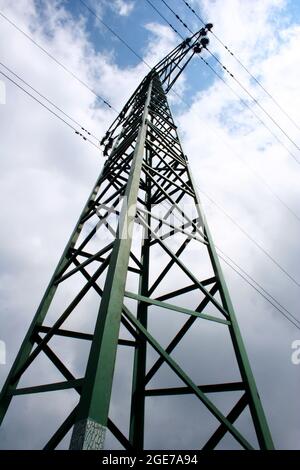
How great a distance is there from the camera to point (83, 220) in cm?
491

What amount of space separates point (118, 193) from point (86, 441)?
417 cm

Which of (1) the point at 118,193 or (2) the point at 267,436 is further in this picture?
(1) the point at 118,193

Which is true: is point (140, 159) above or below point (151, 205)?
below

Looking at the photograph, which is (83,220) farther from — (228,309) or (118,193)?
(228,309)

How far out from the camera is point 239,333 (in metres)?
3.42

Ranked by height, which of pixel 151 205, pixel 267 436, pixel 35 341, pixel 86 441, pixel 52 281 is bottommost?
pixel 86 441

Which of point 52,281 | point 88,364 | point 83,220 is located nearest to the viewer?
point 88,364

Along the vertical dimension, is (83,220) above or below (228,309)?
above

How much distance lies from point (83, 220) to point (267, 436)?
13.0ft

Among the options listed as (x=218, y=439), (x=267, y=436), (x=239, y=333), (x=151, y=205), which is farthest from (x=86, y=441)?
(x=151, y=205)
